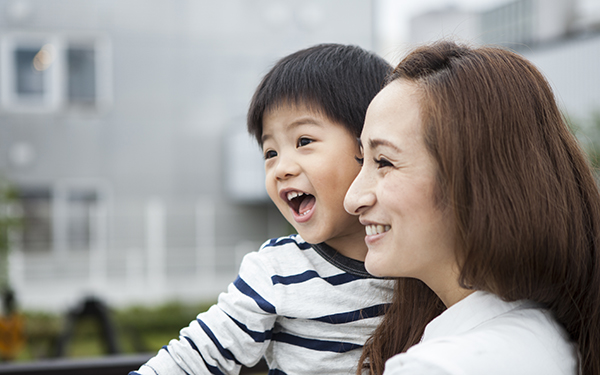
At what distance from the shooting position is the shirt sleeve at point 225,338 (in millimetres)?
1012

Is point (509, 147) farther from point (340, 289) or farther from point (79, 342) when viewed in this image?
point (79, 342)

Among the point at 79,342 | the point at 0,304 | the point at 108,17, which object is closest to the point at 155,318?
the point at 79,342

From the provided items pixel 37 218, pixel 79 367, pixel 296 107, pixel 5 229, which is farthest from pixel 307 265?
pixel 37 218

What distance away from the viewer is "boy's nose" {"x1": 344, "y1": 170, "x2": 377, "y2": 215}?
0.81 metres

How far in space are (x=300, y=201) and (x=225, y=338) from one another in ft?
0.99

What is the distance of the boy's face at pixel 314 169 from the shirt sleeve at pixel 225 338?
16cm

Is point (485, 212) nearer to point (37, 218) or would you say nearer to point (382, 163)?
point (382, 163)

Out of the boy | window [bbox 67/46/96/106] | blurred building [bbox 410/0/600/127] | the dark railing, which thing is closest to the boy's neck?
the boy

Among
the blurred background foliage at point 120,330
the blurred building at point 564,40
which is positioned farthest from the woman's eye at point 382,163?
the blurred background foliage at point 120,330

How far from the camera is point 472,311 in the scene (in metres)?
0.77

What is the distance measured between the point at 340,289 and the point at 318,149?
0.89 ft

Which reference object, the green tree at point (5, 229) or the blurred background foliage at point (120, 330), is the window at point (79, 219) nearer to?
the blurred background foliage at point (120, 330)

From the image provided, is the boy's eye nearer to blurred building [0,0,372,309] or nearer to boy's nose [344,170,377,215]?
boy's nose [344,170,377,215]

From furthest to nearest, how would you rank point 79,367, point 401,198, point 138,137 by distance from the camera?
point 138,137, point 79,367, point 401,198
